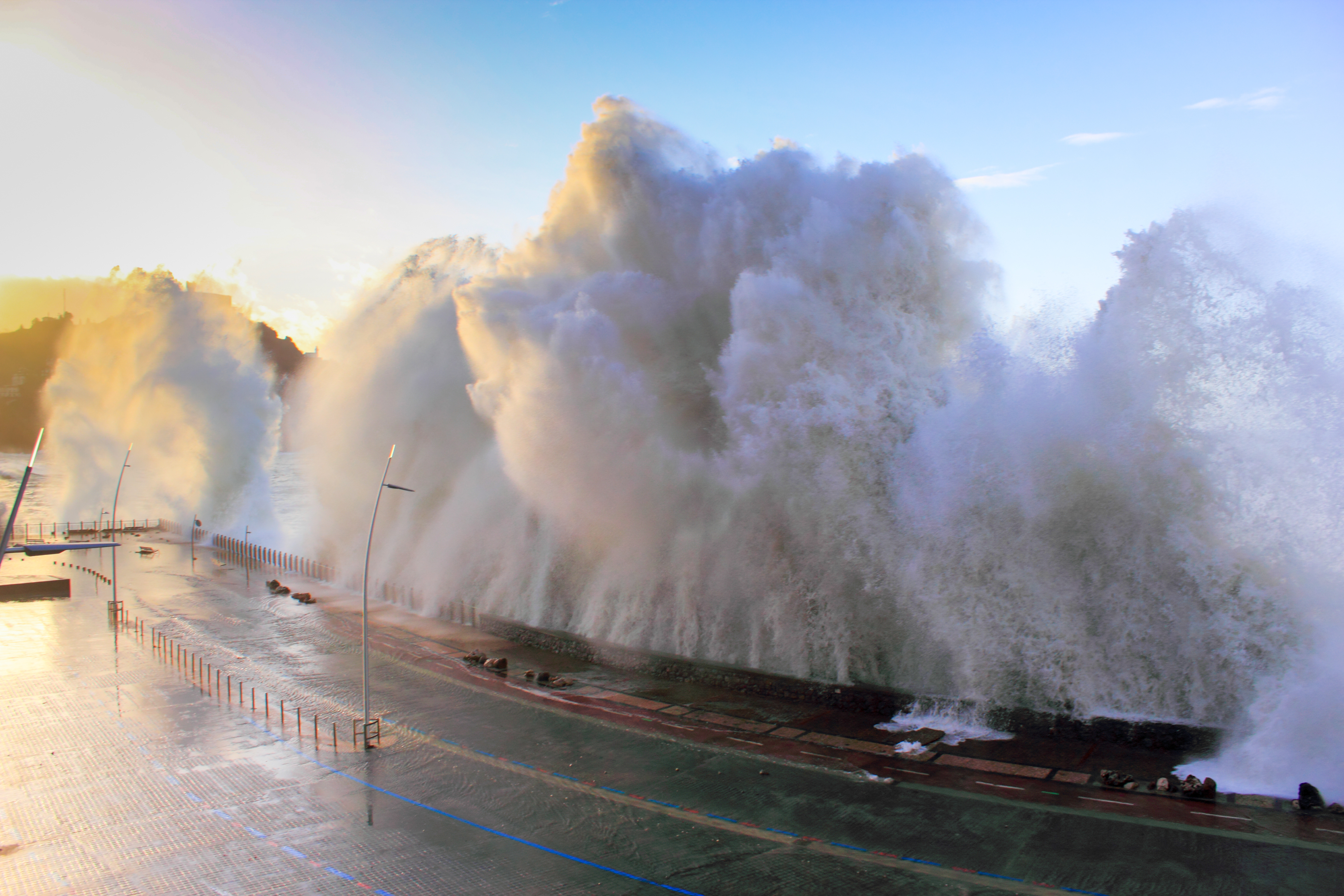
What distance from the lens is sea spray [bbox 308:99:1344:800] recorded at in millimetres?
16188

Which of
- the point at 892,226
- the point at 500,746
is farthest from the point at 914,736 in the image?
the point at 892,226

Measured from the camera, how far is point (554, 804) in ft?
42.1

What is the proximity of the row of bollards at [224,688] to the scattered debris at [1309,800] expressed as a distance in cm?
1523

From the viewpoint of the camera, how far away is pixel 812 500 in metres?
19.8

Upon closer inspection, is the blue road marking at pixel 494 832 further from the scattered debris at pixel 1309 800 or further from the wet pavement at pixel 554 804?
the scattered debris at pixel 1309 800

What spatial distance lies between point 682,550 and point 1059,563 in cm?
913

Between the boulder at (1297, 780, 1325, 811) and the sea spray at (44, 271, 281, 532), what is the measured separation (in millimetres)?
52300

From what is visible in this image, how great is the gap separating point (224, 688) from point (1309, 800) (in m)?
21.4

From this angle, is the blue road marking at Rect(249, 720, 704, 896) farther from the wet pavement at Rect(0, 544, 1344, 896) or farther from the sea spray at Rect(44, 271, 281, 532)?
the sea spray at Rect(44, 271, 281, 532)

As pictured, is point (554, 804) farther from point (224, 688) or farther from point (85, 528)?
point (85, 528)

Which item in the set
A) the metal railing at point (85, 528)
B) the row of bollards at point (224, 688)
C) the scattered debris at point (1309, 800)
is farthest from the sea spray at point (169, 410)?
the scattered debris at point (1309, 800)

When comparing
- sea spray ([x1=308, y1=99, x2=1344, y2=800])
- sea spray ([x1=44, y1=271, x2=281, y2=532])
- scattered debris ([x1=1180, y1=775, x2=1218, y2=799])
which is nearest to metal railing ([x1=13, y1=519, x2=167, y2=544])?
sea spray ([x1=44, y1=271, x2=281, y2=532])

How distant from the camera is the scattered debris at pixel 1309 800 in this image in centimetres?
1211

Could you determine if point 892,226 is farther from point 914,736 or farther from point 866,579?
point 914,736
